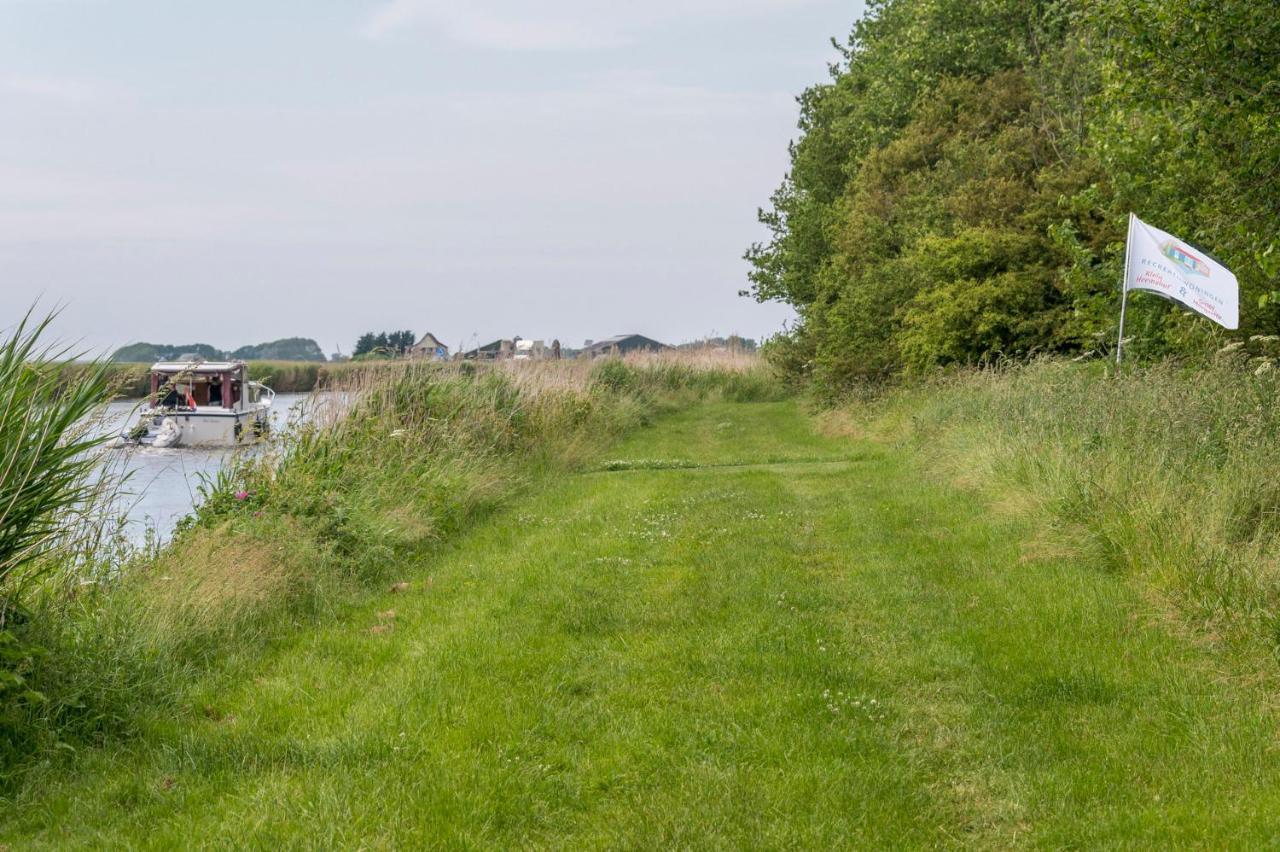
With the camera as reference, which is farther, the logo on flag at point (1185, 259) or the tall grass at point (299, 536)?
the logo on flag at point (1185, 259)

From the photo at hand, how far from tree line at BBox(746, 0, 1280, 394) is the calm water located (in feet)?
30.2

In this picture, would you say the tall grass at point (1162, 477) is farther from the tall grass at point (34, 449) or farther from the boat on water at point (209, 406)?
the boat on water at point (209, 406)

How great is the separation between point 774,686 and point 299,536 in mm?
4781

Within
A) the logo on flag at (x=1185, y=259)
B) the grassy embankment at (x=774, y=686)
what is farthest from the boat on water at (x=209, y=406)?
the logo on flag at (x=1185, y=259)

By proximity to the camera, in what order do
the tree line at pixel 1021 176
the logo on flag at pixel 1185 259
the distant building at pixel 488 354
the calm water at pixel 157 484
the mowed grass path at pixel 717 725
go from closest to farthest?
the mowed grass path at pixel 717 725, the calm water at pixel 157 484, the tree line at pixel 1021 176, the logo on flag at pixel 1185 259, the distant building at pixel 488 354

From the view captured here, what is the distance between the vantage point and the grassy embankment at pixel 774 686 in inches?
166

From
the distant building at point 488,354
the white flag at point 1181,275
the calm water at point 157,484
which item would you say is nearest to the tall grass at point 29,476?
the calm water at point 157,484

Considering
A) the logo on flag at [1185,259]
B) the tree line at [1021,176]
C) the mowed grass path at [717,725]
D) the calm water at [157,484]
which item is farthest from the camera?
the logo on flag at [1185,259]

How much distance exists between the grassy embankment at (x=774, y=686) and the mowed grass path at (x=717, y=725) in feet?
0.06

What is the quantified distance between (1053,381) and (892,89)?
16.3 meters

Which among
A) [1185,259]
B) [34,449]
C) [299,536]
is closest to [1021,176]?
[1185,259]

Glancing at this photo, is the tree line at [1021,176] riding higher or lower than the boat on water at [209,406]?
higher

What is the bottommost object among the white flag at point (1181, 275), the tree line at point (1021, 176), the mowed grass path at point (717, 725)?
the mowed grass path at point (717, 725)

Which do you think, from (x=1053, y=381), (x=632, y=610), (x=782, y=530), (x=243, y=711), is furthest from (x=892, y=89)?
(x=243, y=711)
